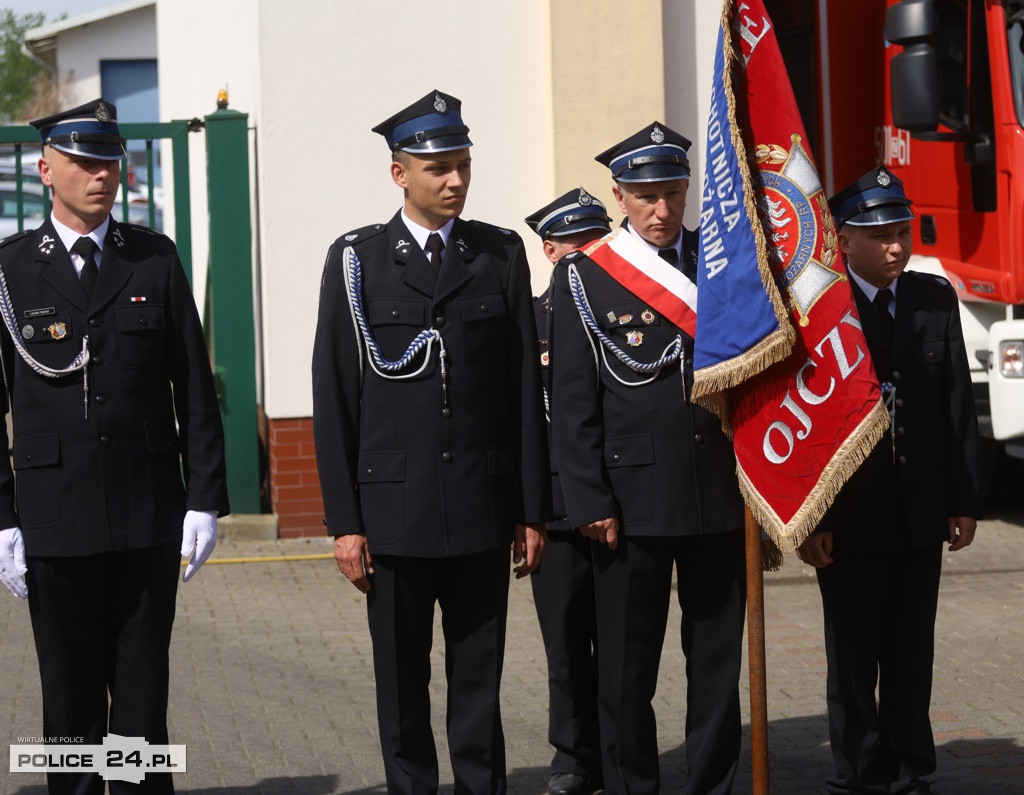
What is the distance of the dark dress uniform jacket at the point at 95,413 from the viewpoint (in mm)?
4145

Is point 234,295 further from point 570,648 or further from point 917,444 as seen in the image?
point 917,444

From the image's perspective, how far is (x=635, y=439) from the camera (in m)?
4.46

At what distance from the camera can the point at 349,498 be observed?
13.9ft

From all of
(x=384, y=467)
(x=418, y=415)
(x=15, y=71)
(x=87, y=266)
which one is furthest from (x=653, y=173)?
(x=15, y=71)

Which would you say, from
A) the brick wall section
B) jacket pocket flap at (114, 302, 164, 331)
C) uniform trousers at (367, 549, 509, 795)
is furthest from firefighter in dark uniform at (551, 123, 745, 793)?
the brick wall section

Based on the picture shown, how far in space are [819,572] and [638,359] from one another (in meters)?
0.94

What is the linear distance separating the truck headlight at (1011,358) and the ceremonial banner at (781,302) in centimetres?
445

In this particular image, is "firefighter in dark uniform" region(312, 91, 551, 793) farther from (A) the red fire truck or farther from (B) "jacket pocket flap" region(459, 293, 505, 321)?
(A) the red fire truck

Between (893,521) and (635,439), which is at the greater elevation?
(635,439)

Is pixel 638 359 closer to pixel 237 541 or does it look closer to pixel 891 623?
pixel 891 623

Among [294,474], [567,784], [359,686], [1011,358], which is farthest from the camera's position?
[294,474]

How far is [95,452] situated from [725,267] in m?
1.79

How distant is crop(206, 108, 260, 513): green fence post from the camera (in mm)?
9281

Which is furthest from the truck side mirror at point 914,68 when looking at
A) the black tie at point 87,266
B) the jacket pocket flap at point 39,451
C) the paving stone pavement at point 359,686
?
the jacket pocket flap at point 39,451
